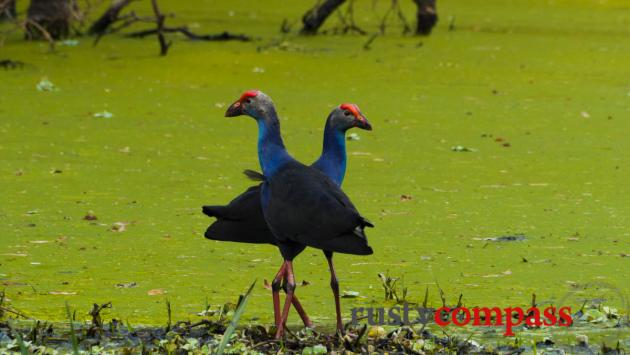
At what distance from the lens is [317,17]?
12.9 meters

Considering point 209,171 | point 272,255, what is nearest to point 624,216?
point 272,255

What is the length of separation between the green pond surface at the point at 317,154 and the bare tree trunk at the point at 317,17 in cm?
28

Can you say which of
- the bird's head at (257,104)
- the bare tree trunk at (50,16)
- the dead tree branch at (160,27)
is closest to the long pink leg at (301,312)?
the bird's head at (257,104)

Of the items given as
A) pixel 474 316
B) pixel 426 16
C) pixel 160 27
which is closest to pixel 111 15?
pixel 160 27

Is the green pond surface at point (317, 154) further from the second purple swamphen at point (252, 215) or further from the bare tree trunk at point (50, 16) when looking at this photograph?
the second purple swamphen at point (252, 215)

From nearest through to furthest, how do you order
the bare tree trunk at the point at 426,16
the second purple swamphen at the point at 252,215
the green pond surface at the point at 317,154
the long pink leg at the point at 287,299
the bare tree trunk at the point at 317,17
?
1. the long pink leg at the point at 287,299
2. the second purple swamphen at the point at 252,215
3. the green pond surface at the point at 317,154
4. the bare tree trunk at the point at 426,16
5. the bare tree trunk at the point at 317,17

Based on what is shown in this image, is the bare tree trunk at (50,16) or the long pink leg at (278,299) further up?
the long pink leg at (278,299)

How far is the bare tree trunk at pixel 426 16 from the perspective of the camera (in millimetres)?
12602

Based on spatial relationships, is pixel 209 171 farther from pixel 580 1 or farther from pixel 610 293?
pixel 580 1

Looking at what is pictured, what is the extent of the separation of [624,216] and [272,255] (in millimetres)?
1651

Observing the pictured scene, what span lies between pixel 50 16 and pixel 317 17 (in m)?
2.49

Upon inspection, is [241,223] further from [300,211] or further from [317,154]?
[317,154]

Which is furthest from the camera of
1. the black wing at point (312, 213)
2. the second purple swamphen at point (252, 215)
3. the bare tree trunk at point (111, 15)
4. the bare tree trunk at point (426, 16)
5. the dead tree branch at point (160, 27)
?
the bare tree trunk at point (426, 16)

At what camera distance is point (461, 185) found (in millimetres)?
6637
